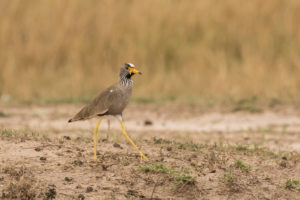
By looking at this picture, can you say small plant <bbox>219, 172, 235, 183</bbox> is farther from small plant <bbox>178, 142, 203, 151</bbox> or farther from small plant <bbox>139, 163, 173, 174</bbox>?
small plant <bbox>178, 142, 203, 151</bbox>

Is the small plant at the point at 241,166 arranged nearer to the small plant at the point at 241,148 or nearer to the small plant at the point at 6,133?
the small plant at the point at 241,148

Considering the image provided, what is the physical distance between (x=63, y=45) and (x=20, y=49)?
827mm

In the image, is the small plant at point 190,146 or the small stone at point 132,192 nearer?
the small stone at point 132,192

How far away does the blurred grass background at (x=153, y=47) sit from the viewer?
36.3 ft

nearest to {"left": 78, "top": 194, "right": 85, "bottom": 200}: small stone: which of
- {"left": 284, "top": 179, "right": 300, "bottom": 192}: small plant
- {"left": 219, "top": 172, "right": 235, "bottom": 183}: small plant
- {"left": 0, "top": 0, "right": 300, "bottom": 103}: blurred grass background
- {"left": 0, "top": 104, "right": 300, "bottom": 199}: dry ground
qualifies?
{"left": 0, "top": 104, "right": 300, "bottom": 199}: dry ground

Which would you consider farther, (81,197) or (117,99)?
(117,99)

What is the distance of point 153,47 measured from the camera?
11.9 metres

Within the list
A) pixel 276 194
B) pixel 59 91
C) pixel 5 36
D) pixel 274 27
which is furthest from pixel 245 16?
pixel 276 194

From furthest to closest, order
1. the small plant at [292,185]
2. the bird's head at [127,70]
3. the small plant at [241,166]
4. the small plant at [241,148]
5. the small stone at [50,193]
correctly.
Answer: the small plant at [241,148], the small plant at [241,166], the small plant at [292,185], the bird's head at [127,70], the small stone at [50,193]

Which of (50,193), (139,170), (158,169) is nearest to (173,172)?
(158,169)

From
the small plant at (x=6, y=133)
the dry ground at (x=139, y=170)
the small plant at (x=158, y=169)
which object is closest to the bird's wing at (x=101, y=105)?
the dry ground at (x=139, y=170)

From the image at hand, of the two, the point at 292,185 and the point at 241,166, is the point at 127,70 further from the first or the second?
the point at 292,185

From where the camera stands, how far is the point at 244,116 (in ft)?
30.7

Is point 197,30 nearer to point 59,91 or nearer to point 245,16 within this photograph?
point 245,16
